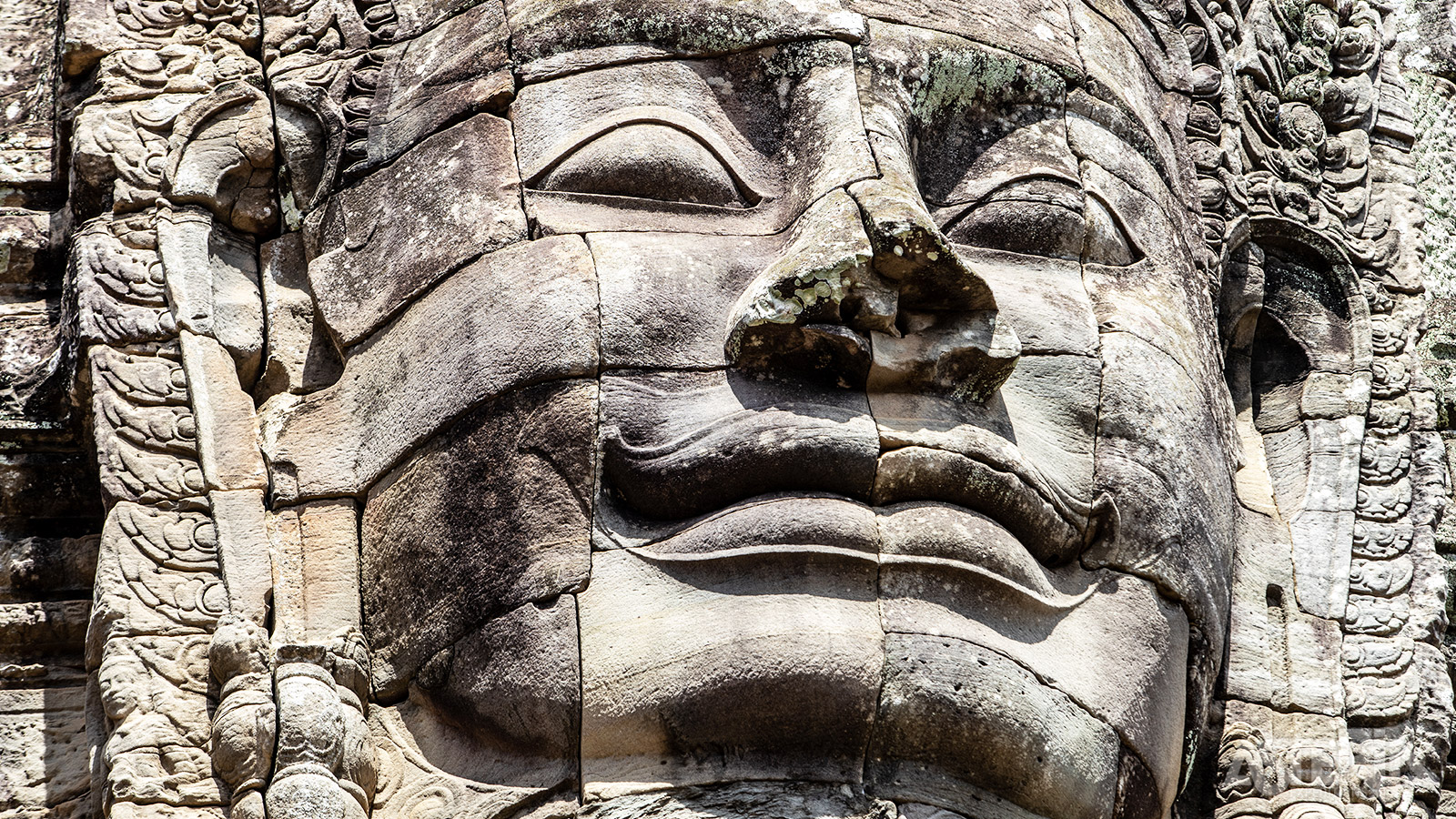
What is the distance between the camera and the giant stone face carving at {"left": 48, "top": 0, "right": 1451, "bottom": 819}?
5398 mm

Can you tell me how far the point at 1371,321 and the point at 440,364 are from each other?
3441mm

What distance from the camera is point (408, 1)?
7.04 meters

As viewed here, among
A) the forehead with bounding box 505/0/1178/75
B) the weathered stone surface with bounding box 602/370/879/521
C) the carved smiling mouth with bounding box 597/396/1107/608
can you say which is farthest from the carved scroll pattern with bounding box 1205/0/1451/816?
the weathered stone surface with bounding box 602/370/879/521

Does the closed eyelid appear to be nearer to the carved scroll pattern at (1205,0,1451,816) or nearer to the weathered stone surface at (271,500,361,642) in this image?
the carved scroll pattern at (1205,0,1451,816)

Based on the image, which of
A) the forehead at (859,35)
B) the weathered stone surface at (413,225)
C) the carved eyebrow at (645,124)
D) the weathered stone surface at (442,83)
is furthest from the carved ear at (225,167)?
the carved eyebrow at (645,124)

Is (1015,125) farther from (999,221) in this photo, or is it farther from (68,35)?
(68,35)

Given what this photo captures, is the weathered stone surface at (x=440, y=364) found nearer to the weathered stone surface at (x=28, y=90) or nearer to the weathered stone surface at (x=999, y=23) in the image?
the weathered stone surface at (x=999, y=23)

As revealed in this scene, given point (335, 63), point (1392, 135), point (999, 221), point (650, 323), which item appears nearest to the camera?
point (650, 323)

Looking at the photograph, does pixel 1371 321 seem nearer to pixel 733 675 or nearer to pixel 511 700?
pixel 733 675

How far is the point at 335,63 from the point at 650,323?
Result: 1726mm

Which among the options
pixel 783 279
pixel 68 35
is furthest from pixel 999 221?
pixel 68 35

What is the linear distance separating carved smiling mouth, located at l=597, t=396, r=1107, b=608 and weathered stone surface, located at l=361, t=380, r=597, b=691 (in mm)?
114

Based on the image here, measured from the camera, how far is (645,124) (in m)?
6.23

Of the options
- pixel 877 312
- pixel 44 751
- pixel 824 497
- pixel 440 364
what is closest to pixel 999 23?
pixel 877 312
